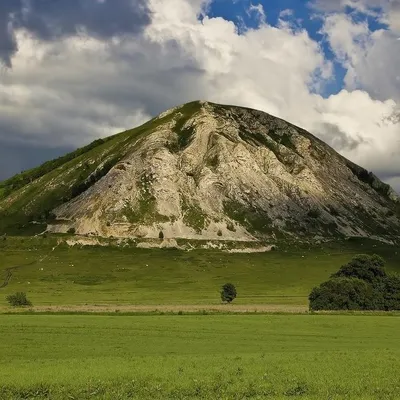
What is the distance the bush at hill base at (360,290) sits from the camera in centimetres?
9062

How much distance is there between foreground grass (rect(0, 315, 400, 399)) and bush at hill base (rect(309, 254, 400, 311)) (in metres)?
22.6

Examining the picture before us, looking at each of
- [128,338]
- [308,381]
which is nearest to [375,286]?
[128,338]

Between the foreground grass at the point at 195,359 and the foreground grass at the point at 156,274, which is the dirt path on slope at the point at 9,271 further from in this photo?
the foreground grass at the point at 195,359

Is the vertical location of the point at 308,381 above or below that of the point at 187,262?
below

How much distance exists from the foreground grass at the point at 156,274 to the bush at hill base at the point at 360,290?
1244 centimetres

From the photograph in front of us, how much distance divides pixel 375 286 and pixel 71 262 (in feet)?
323

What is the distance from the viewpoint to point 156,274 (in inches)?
6117

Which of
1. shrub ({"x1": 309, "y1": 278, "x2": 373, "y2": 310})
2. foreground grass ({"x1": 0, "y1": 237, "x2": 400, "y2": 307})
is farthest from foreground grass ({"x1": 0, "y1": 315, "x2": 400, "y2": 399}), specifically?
foreground grass ({"x1": 0, "y1": 237, "x2": 400, "y2": 307})

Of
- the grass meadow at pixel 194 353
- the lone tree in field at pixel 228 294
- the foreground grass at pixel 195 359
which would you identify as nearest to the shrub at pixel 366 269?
the grass meadow at pixel 194 353

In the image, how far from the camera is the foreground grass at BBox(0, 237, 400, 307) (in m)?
118

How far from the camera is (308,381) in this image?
30844mm

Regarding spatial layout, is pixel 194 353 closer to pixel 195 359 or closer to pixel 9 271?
pixel 195 359

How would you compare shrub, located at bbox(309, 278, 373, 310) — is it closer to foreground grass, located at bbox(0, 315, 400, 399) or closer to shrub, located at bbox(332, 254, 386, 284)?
shrub, located at bbox(332, 254, 386, 284)

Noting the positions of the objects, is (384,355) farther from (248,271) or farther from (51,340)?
(248,271)
